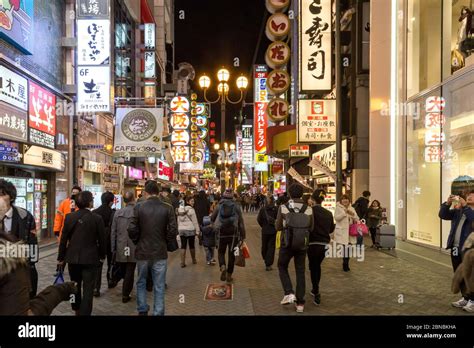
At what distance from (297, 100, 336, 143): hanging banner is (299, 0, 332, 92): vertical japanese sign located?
2.07ft

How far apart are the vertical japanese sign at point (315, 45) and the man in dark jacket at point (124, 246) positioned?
1141 cm

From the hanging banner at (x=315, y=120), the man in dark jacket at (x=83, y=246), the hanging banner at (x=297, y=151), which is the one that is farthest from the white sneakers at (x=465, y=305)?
the hanging banner at (x=297, y=151)

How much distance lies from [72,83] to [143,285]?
13873 mm

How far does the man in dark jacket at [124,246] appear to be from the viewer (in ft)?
25.1

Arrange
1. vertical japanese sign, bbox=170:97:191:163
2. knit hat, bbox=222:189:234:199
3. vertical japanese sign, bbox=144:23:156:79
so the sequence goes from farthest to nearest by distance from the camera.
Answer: vertical japanese sign, bbox=170:97:191:163, vertical japanese sign, bbox=144:23:156:79, knit hat, bbox=222:189:234:199

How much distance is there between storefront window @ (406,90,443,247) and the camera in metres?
13.6

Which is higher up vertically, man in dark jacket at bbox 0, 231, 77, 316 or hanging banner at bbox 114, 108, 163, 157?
hanging banner at bbox 114, 108, 163, 157

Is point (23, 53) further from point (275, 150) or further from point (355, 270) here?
point (275, 150)

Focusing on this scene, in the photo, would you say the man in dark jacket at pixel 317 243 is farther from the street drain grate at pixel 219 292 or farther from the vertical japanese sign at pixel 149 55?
the vertical japanese sign at pixel 149 55

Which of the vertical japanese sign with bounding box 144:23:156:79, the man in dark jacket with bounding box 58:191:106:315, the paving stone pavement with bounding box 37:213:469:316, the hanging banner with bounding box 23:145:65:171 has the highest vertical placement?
the vertical japanese sign with bounding box 144:23:156:79

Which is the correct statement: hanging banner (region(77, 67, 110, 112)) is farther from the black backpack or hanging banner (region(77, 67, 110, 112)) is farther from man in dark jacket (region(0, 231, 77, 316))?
man in dark jacket (region(0, 231, 77, 316))

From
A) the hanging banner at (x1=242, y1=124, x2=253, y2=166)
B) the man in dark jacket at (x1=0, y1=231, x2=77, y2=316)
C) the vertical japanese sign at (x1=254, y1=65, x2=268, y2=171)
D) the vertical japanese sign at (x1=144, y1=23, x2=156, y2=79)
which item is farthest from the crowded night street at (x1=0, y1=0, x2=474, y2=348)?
the hanging banner at (x1=242, y1=124, x2=253, y2=166)

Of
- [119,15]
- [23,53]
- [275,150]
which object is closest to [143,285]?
[23,53]

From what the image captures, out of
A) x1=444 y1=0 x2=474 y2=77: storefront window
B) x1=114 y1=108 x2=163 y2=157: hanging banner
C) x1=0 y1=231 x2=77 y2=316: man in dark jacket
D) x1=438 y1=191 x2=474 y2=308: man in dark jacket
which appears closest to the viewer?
x1=0 y1=231 x2=77 y2=316: man in dark jacket
